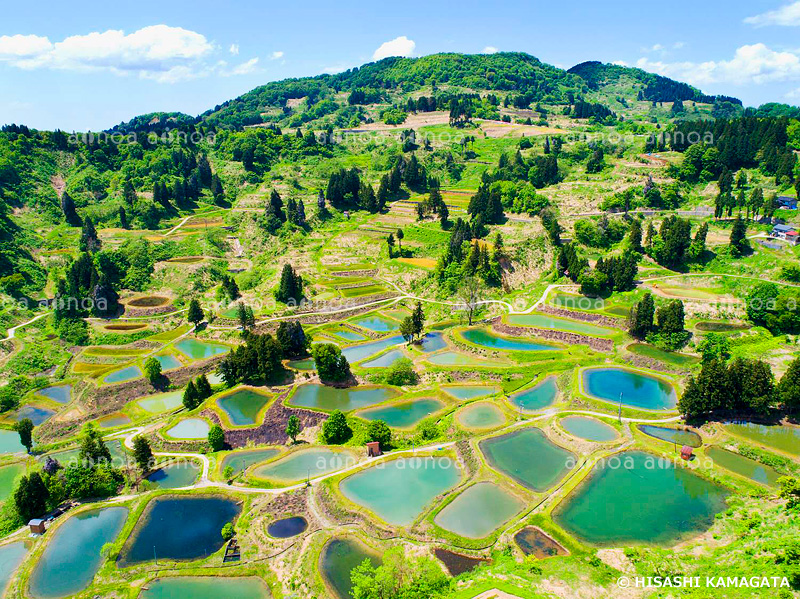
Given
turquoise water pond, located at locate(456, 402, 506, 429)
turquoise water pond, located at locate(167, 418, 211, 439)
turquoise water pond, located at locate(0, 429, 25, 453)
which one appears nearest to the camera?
turquoise water pond, located at locate(456, 402, 506, 429)

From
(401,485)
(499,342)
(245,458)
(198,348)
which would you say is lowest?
(245,458)

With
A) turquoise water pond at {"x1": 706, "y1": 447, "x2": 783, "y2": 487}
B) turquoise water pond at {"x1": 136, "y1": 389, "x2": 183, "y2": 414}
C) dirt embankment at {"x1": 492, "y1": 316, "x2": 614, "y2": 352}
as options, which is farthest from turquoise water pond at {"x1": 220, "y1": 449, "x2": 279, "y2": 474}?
turquoise water pond at {"x1": 706, "y1": 447, "x2": 783, "y2": 487}

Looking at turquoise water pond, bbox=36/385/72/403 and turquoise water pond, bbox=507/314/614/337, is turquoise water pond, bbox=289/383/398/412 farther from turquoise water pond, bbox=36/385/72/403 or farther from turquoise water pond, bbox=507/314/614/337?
turquoise water pond, bbox=36/385/72/403

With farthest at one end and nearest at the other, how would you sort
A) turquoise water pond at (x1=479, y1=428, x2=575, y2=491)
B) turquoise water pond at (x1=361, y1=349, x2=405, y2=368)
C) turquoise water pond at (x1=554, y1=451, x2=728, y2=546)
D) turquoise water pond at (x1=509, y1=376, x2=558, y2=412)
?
turquoise water pond at (x1=361, y1=349, x2=405, y2=368)
turquoise water pond at (x1=509, y1=376, x2=558, y2=412)
turquoise water pond at (x1=479, y1=428, x2=575, y2=491)
turquoise water pond at (x1=554, y1=451, x2=728, y2=546)

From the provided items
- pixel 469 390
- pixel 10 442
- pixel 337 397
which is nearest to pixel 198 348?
pixel 10 442

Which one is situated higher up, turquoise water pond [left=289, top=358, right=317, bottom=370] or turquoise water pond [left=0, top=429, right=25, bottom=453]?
turquoise water pond [left=289, top=358, right=317, bottom=370]

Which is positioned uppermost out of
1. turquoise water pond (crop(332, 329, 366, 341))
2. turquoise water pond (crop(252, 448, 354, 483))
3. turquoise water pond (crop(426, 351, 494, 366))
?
turquoise water pond (crop(332, 329, 366, 341))

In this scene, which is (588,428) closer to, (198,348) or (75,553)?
(75,553)

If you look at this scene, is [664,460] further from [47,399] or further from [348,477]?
Answer: [47,399]
